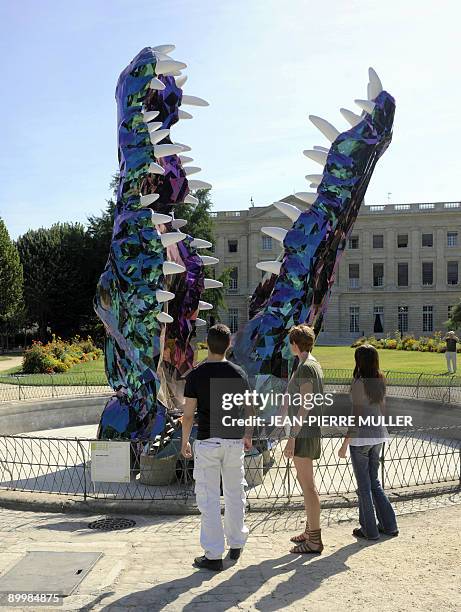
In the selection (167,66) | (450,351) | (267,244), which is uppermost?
(267,244)

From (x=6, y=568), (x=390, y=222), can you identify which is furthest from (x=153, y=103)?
(x=390, y=222)

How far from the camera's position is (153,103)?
932 cm

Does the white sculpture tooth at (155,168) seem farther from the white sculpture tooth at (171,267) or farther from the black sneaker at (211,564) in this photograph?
the black sneaker at (211,564)

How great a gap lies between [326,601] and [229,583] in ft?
2.39

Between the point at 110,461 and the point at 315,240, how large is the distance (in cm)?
380

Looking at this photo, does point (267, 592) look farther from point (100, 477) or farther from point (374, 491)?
point (100, 477)

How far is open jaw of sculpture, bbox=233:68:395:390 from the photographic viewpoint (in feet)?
→ 27.4

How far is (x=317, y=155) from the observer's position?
8.45 meters

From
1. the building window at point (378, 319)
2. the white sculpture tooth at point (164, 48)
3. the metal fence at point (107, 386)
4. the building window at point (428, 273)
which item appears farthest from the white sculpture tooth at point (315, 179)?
the building window at point (428, 273)

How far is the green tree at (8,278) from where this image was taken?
41.5 metres

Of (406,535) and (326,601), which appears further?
(406,535)

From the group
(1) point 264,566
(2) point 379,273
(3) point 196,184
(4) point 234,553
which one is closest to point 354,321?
(2) point 379,273

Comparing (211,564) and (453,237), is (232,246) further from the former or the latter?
(211,564)

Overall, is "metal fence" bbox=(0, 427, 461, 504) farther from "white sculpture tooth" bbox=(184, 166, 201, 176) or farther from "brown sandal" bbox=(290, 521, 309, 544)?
"white sculpture tooth" bbox=(184, 166, 201, 176)
